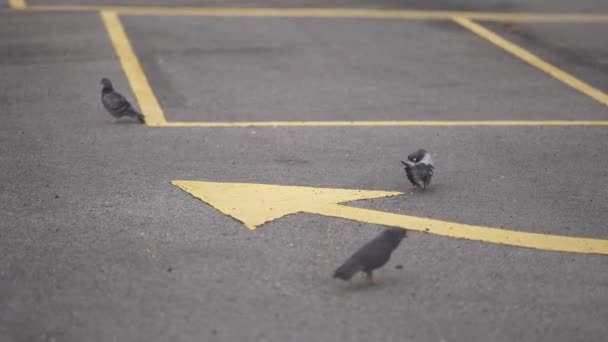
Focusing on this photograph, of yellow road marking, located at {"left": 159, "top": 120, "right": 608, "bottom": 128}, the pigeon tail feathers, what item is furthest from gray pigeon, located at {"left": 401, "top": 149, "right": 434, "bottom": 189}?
yellow road marking, located at {"left": 159, "top": 120, "right": 608, "bottom": 128}

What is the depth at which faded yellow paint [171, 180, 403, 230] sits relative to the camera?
8164 millimetres

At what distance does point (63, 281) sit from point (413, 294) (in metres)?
2.26

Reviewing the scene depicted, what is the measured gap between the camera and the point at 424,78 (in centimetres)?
1434

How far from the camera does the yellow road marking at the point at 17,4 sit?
1944 centimetres

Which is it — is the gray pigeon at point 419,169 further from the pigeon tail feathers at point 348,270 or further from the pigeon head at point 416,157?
the pigeon tail feathers at point 348,270

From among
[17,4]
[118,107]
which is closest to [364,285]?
[118,107]

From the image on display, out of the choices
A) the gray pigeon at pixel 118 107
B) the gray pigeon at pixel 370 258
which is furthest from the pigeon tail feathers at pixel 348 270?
the gray pigeon at pixel 118 107

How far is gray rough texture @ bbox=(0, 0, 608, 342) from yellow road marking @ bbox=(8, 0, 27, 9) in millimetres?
3160

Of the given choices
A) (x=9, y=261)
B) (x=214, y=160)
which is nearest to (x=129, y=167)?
(x=214, y=160)

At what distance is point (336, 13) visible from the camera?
1964 cm

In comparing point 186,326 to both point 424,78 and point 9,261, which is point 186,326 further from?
point 424,78

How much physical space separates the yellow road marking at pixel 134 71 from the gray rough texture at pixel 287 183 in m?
0.19

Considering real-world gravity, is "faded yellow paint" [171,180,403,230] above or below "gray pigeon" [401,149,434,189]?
below

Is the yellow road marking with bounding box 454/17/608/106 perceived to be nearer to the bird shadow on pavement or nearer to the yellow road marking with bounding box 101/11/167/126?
the yellow road marking with bounding box 101/11/167/126
